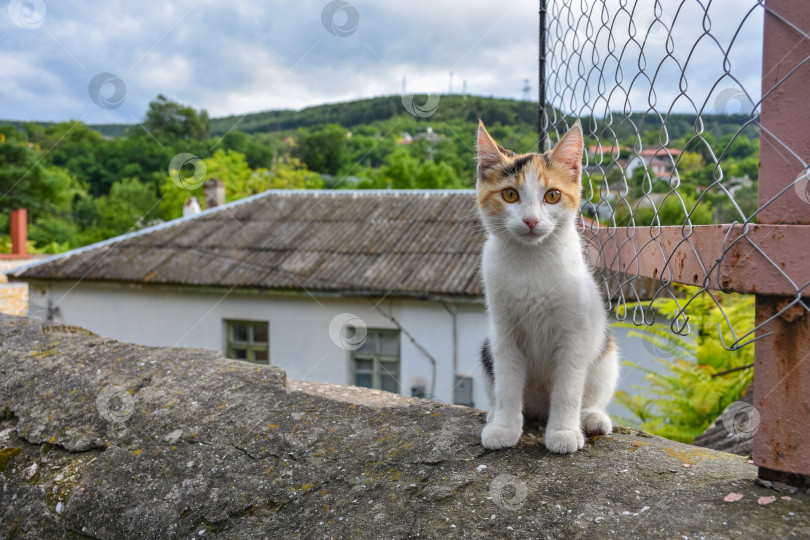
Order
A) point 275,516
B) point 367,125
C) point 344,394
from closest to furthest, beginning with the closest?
point 275,516 < point 344,394 < point 367,125

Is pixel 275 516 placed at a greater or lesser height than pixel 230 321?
greater

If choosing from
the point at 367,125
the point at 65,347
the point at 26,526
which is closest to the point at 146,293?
the point at 65,347

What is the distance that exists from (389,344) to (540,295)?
34.1 feet

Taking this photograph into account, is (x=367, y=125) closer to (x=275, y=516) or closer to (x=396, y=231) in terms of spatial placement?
(x=396, y=231)

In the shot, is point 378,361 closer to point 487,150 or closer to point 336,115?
point 487,150

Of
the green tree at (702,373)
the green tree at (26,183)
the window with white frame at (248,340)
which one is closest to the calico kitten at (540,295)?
the green tree at (702,373)

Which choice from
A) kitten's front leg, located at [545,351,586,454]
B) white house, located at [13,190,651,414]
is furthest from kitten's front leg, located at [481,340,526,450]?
white house, located at [13,190,651,414]

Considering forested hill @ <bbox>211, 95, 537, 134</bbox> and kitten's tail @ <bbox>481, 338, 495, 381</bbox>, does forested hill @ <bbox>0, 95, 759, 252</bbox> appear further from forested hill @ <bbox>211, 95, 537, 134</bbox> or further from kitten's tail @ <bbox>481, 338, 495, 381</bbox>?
kitten's tail @ <bbox>481, 338, 495, 381</bbox>

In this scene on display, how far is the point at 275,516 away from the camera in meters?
1.51

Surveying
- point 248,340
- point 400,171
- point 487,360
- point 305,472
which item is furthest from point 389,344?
point 400,171

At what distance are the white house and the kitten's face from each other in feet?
26.7

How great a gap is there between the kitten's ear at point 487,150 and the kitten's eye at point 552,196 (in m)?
0.28

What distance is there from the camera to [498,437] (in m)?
1.81

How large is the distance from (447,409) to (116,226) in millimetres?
57477
